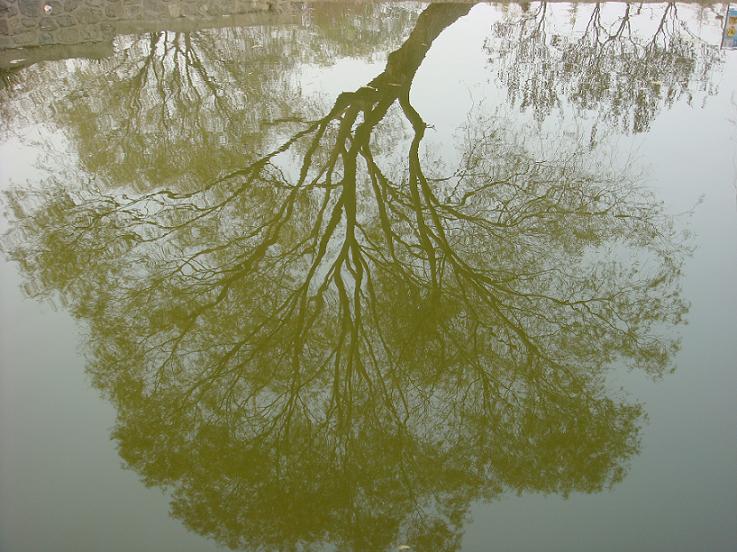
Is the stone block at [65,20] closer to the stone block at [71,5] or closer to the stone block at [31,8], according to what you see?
the stone block at [71,5]

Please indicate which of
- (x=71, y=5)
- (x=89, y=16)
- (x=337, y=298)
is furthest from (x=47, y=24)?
(x=337, y=298)

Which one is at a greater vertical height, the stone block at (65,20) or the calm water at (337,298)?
the stone block at (65,20)

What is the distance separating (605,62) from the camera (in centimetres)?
1066

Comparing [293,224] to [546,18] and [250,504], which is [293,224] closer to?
[250,504]

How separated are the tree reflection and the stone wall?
504 cm

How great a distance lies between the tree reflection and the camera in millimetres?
8898

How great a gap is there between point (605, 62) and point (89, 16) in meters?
8.27

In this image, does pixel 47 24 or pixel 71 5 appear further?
pixel 71 5

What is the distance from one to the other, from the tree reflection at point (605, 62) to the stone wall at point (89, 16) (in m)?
5.04

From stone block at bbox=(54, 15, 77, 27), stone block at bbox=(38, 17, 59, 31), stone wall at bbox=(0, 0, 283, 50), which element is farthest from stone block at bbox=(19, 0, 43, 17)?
stone block at bbox=(54, 15, 77, 27)

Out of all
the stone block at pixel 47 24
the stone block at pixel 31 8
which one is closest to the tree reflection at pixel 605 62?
the stone block at pixel 47 24

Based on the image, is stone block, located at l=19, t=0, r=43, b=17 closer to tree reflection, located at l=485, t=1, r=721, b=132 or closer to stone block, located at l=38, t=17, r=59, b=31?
stone block, located at l=38, t=17, r=59, b=31

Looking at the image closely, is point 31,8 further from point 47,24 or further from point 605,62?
point 605,62

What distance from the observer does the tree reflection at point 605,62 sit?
350 inches
